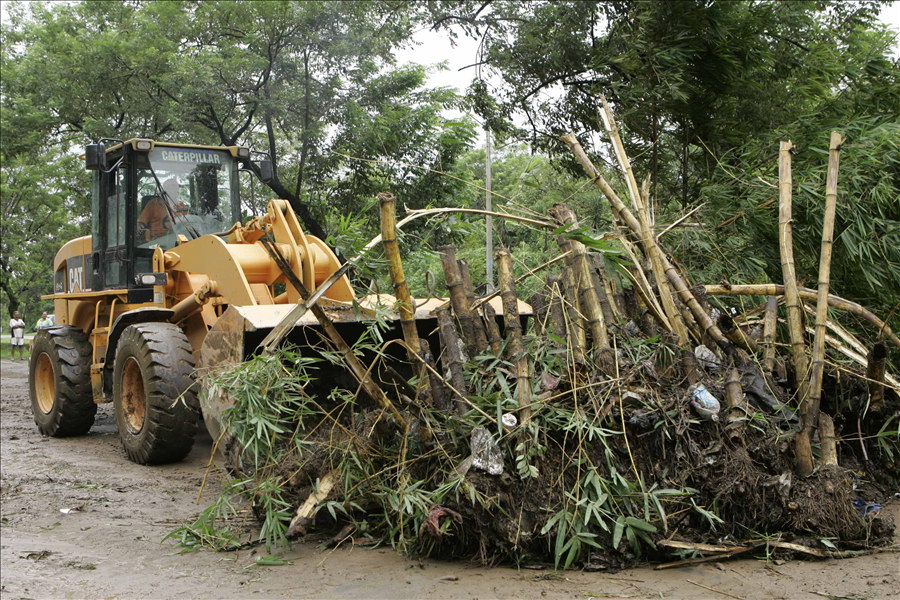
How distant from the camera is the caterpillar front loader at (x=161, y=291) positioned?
20.8ft

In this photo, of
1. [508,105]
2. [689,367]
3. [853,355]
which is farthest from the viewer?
[508,105]

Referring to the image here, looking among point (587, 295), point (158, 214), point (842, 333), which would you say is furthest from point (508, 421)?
point (158, 214)

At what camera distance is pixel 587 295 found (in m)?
4.67

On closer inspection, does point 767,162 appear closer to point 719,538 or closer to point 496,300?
point 496,300

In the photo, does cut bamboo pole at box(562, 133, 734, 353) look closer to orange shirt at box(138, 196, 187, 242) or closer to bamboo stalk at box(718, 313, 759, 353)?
bamboo stalk at box(718, 313, 759, 353)

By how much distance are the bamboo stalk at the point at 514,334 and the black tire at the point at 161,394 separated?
2787 millimetres

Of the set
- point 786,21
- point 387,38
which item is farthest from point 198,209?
point 387,38

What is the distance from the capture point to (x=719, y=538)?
4.06 m

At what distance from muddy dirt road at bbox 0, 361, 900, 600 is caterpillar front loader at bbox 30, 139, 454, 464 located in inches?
34.5

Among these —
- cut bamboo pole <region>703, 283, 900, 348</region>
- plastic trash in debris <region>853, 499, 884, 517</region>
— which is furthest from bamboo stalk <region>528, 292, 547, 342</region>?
plastic trash in debris <region>853, 499, 884, 517</region>

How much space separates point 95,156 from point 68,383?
217cm

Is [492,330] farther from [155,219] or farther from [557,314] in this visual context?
[155,219]

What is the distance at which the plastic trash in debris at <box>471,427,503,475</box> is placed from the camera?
3938mm

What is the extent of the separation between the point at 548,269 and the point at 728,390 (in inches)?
51.9
